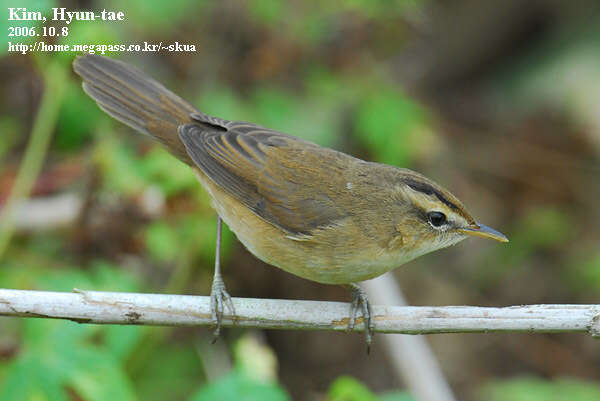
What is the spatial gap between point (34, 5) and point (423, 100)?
4.60 meters

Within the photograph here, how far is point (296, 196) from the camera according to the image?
385 centimetres

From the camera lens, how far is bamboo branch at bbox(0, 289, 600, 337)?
297 centimetres

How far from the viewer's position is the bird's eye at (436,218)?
3604 mm

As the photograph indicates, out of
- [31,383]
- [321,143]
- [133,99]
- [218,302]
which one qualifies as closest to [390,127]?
[321,143]

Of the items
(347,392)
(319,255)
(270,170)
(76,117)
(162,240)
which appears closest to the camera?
(347,392)

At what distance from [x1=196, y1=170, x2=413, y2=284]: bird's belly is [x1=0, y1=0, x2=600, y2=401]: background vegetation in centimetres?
58

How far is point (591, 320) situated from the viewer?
3.05 meters

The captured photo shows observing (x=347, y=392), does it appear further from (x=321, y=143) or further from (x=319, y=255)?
(x=321, y=143)

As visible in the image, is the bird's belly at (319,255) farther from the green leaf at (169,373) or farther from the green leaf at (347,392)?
the green leaf at (169,373)

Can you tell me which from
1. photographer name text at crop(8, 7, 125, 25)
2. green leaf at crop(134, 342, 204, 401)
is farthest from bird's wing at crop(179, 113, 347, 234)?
green leaf at crop(134, 342, 204, 401)

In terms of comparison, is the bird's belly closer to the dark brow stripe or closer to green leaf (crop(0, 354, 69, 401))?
the dark brow stripe

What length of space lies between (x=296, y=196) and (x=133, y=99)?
1161 millimetres

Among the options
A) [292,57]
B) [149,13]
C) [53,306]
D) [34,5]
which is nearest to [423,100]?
[292,57]

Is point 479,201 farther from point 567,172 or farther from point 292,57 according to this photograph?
point 292,57
